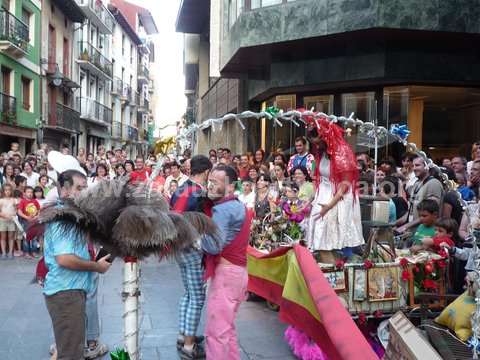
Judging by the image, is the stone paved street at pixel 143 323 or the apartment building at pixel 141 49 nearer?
the stone paved street at pixel 143 323

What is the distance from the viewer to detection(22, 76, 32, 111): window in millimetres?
24906

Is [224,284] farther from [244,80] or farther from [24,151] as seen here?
[24,151]

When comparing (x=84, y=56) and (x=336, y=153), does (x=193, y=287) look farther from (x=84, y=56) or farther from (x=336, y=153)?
(x=84, y=56)

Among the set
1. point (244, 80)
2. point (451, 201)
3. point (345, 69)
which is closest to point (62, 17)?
point (244, 80)

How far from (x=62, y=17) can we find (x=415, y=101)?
927 inches

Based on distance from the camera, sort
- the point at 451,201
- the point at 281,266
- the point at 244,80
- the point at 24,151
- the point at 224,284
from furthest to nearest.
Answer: the point at 24,151 < the point at 244,80 < the point at 451,201 < the point at 281,266 < the point at 224,284

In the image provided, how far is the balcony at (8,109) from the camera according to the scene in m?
21.8

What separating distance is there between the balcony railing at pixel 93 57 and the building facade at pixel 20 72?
27.0 feet

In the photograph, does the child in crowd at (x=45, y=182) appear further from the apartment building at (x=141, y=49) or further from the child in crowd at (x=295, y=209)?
the apartment building at (x=141, y=49)

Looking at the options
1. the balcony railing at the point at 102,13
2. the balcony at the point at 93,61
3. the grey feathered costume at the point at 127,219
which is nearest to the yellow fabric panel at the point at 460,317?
the grey feathered costume at the point at 127,219

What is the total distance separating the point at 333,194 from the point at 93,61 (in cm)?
3392

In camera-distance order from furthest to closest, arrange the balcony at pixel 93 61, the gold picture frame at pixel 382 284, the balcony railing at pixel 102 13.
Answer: the balcony railing at pixel 102 13, the balcony at pixel 93 61, the gold picture frame at pixel 382 284

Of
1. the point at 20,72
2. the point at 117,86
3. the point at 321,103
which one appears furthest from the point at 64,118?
the point at 321,103

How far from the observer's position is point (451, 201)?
6156mm
